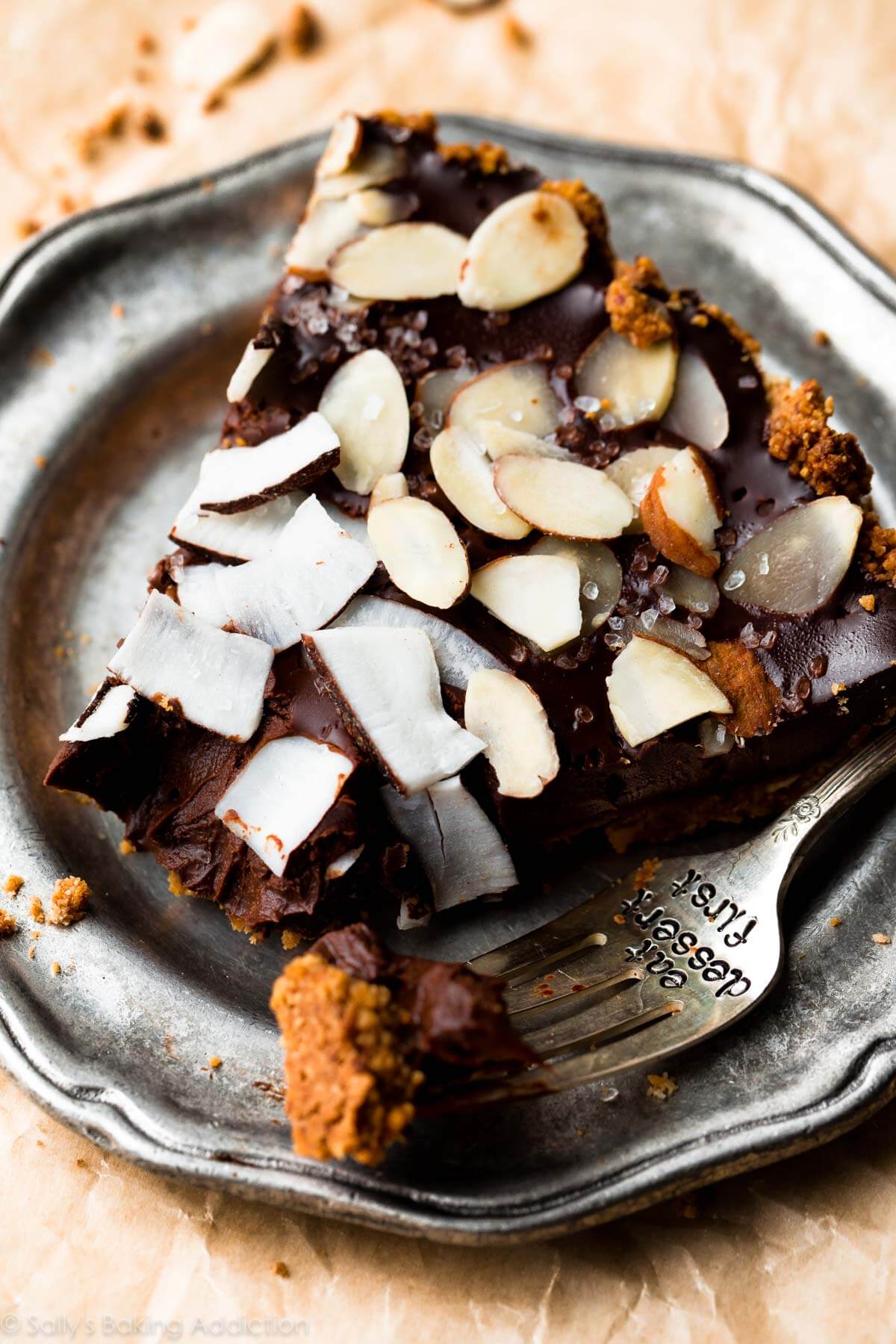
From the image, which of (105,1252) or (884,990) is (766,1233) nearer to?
(884,990)

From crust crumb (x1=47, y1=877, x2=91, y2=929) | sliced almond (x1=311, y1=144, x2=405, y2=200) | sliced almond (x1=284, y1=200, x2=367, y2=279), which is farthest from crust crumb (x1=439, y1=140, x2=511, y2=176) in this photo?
crust crumb (x1=47, y1=877, x2=91, y2=929)

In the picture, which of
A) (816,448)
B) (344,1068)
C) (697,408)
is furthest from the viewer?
(697,408)

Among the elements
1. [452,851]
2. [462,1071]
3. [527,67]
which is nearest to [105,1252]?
[462,1071]

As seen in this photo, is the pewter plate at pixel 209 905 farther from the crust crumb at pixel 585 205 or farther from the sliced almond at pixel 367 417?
the sliced almond at pixel 367 417

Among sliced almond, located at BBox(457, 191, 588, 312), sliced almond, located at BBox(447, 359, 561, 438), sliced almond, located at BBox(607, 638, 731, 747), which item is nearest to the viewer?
sliced almond, located at BBox(607, 638, 731, 747)

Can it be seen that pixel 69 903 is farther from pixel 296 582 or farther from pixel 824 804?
pixel 824 804

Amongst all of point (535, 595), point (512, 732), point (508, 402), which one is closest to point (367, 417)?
point (508, 402)

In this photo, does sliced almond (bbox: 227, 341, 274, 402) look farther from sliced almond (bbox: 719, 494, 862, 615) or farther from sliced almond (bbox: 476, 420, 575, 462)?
sliced almond (bbox: 719, 494, 862, 615)
